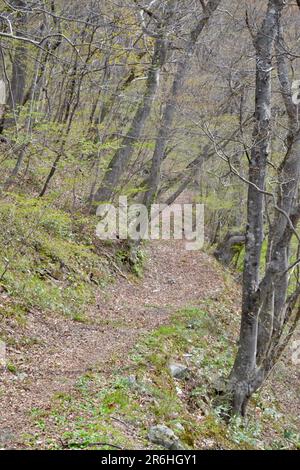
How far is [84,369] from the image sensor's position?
256 inches

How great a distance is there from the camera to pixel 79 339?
7.77m

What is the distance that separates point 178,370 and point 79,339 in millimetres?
1605

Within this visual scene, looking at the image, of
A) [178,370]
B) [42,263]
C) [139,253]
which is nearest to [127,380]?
[178,370]

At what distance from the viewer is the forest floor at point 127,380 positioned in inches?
195

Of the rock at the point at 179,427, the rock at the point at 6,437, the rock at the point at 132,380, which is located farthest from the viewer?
the rock at the point at 132,380

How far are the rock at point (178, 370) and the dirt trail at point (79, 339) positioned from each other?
719mm

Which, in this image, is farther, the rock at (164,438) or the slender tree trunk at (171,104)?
the slender tree trunk at (171,104)

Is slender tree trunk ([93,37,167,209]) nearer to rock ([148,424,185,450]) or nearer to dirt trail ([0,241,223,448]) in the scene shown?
dirt trail ([0,241,223,448])

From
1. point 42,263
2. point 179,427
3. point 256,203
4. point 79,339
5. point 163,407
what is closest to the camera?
point 179,427

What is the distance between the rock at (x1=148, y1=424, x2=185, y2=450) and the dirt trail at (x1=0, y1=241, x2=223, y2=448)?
1190 mm

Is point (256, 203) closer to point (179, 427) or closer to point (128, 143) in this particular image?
point (179, 427)

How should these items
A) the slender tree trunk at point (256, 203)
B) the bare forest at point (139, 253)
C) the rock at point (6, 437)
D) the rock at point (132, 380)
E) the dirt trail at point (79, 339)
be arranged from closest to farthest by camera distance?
the rock at point (6, 437), the dirt trail at point (79, 339), the bare forest at point (139, 253), the rock at point (132, 380), the slender tree trunk at point (256, 203)

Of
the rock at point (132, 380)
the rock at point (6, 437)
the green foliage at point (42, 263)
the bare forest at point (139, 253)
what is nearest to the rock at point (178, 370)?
the bare forest at point (139, 253)

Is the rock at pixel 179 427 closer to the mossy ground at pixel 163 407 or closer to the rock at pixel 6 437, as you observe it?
the mossy ground at pixel 163 407
